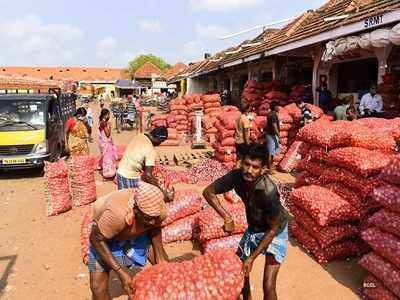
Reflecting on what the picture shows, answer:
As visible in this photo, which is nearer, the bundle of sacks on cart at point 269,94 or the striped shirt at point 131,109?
the bundle of sacks on cart at point 269,94

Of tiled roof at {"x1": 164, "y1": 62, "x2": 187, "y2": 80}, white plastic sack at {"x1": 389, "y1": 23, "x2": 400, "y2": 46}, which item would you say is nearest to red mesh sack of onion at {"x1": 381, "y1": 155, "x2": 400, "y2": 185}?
white plastic sack at {"x1": 389, "y1": 23, "x2": 400, "y2": 46}

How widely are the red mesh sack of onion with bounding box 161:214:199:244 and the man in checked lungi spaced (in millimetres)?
2029

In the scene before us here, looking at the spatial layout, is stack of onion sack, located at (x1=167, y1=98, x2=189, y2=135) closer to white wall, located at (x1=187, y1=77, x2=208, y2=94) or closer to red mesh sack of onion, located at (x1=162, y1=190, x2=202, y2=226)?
red mesh sack of onion, located at (x1=162, y1=190, x2=202, y2=226)

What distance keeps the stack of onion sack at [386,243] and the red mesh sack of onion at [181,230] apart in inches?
88.4

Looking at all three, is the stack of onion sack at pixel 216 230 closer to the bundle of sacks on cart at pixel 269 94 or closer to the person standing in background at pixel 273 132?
the person standing in background at pixel 273 132

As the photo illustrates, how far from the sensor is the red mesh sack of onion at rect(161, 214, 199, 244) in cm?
548

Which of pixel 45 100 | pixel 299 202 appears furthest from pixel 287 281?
pixel 45 100

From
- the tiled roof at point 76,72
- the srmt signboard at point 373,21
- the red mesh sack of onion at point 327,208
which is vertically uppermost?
the tiled roof at point 76,72

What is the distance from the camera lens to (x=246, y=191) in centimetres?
331

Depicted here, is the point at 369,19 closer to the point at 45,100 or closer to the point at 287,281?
the point at 287,281

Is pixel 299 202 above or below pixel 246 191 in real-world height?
below

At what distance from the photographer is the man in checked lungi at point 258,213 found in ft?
10.2

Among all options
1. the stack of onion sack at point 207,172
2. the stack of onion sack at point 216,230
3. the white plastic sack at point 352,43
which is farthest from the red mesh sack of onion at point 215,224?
the white plastic sack at point 352,43

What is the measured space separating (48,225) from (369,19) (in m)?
7.05
